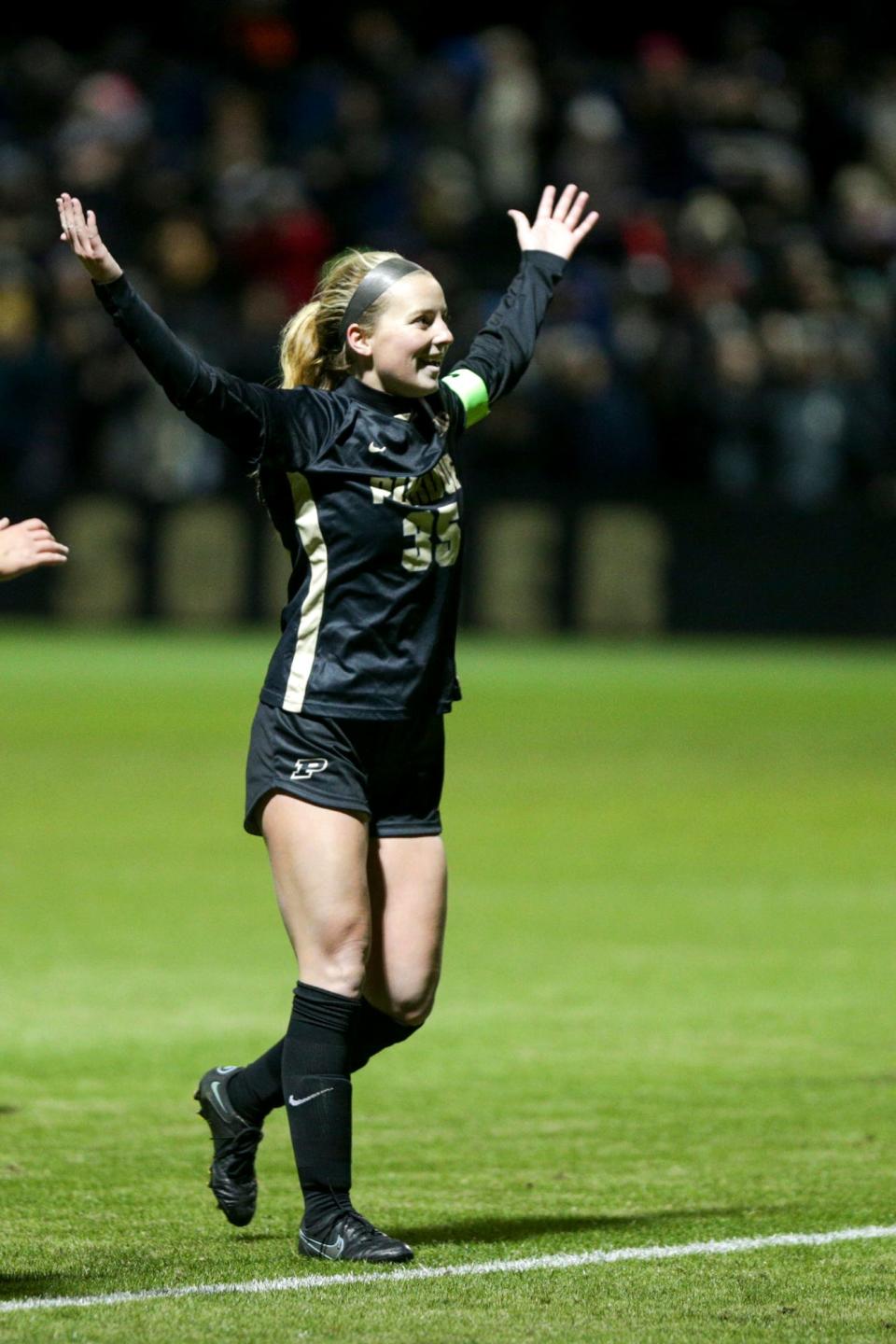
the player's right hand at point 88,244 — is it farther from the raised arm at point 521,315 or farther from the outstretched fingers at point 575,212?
the outstretched fingers at point 575,212

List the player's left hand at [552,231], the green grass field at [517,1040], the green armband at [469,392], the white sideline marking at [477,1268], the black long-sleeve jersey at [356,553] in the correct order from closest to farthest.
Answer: the white sideline marking at [477,1268]
the green grass field at [517,1040]
the black long-sleeve jersey at [356,553]
the green armband at [469,392]
the player's left hand at [552,231]

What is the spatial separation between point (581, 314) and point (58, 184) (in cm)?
541

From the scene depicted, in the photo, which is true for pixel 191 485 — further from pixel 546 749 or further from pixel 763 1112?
pixel 763 1112

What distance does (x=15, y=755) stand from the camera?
14117 millimetres

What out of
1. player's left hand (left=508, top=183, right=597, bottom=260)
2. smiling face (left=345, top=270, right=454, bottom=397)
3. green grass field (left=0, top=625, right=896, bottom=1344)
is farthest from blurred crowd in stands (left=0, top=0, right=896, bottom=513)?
smiling face (left=345, top=270, right=454, bottom=397)

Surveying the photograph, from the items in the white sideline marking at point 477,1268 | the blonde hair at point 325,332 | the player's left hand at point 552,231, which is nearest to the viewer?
the white sideline marking at point 477,1268

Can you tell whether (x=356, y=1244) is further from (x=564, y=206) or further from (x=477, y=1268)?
(x=564, y=206)

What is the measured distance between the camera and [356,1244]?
4730mm

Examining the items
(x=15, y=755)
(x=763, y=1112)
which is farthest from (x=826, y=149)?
(x=763, y=1112)

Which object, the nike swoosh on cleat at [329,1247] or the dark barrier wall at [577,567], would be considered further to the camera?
the dark barrier wall at [577,567]

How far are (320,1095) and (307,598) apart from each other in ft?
3.29

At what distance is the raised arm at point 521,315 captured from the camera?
17.8ft

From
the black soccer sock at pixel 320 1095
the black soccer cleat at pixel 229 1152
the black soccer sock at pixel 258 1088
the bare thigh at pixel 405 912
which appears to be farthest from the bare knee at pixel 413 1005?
the black soccer cleat at pixel 229 1152

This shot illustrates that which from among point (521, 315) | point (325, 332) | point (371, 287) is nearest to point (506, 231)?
point (521, 315)
